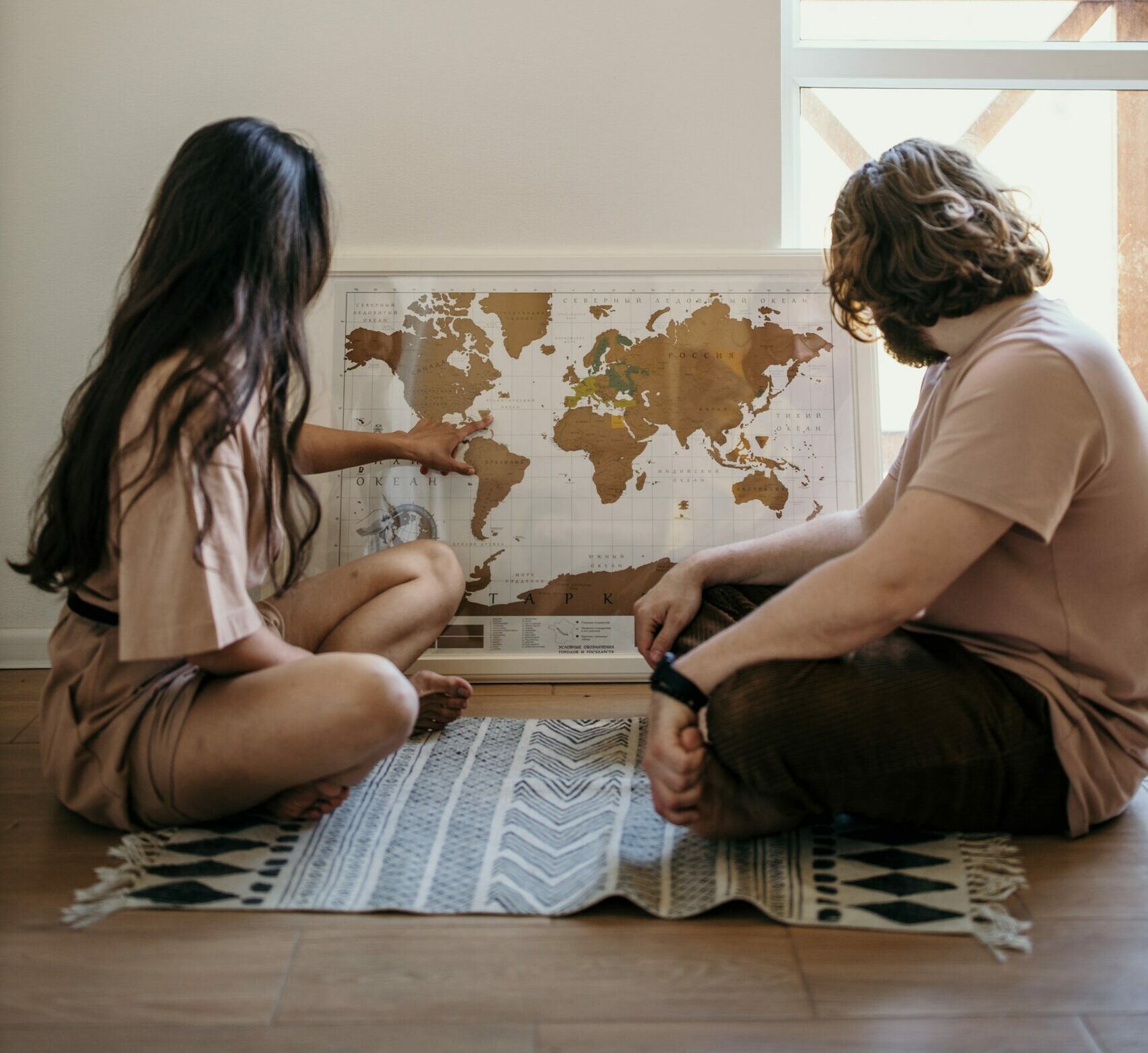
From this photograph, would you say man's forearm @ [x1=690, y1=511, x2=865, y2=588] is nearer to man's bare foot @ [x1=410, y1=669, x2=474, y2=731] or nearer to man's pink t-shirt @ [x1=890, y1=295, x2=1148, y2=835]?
man's pink t-shirt @ [x1=890, y1=295, x2=1148, y2=835]

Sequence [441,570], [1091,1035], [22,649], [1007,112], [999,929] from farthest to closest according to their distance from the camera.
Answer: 1. [1007,112]
2. [22,649]
3. [441,570]
4. [999,929]
5. [1091,1035]

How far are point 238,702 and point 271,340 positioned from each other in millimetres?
436

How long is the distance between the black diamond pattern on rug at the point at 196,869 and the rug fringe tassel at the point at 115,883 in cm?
2

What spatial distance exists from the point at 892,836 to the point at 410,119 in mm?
1495

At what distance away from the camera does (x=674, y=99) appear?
6.24 feet

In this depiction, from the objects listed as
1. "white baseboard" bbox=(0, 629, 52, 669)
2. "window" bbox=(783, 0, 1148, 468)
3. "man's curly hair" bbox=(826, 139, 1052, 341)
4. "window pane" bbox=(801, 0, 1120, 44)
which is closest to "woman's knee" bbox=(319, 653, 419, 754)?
"man's curly hair" bbox=(826, 139, 1052, 341)

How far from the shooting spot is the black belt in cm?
122

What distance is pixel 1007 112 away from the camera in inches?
82.0

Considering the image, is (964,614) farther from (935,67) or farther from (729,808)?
(935,67)

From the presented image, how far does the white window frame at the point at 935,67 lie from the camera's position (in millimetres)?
2025

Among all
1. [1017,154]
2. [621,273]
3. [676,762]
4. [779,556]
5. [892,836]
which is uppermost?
[1017,154]

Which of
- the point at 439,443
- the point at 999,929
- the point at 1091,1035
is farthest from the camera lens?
the point at 439,443

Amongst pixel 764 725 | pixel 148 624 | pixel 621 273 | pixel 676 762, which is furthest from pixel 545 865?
pixel 621 273

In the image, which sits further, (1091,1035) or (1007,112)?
(1007,112)
